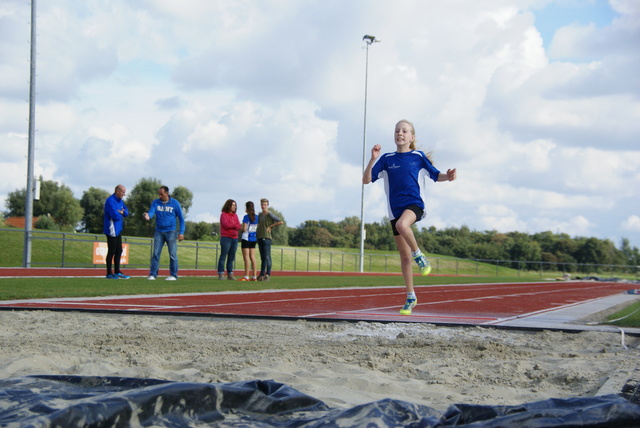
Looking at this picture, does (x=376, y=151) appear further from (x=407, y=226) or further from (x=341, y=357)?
(x=341, y=357)

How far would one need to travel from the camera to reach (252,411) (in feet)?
7.91

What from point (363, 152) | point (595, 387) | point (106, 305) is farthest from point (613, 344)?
point (363, 152)

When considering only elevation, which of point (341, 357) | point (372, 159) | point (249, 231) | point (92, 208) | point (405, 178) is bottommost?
point (341, 357)

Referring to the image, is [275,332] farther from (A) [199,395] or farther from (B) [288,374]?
(A) [199,395]

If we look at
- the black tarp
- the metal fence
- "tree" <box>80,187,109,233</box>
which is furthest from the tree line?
the black tarp

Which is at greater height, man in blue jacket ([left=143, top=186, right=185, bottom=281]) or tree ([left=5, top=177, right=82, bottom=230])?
tree ([left=5, top=177, right=82, bottom=230])

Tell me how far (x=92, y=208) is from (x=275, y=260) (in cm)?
4218

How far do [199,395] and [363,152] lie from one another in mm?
38598

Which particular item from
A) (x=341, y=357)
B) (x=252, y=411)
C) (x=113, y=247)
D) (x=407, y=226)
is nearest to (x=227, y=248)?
(x=113, y=247)

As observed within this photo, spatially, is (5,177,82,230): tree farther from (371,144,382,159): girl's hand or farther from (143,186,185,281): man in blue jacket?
(371,144,382,159): girl's hand

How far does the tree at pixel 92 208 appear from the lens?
73.4 m

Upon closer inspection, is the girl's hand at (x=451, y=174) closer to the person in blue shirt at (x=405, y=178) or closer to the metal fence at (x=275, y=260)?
the person in blue shirt at (x=405, y=178)

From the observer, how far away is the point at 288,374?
3291mm

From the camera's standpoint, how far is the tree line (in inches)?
2650
